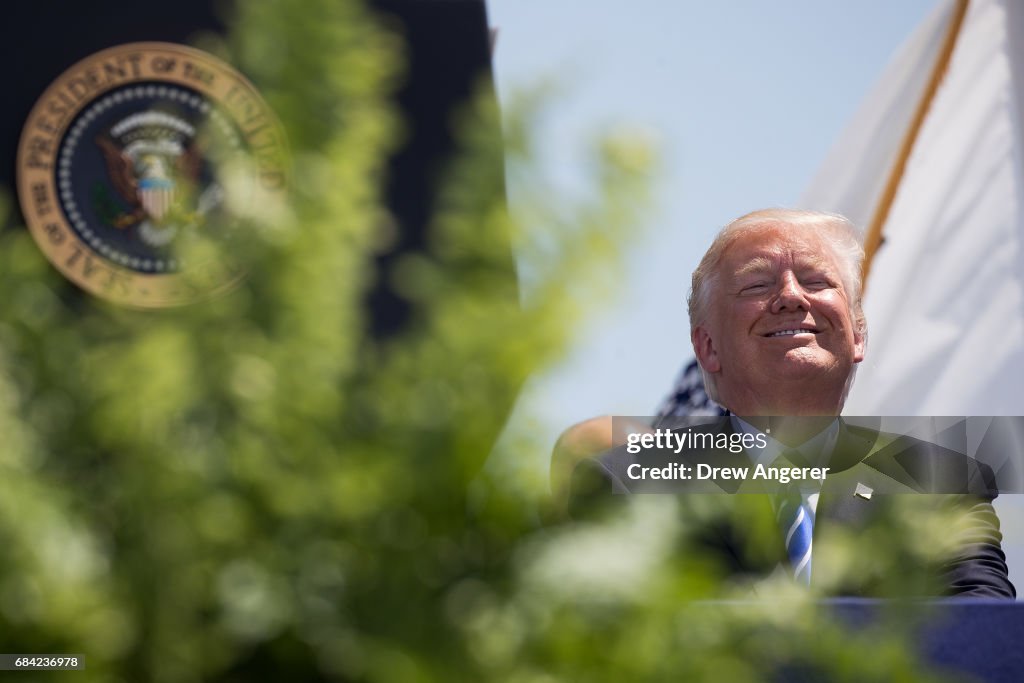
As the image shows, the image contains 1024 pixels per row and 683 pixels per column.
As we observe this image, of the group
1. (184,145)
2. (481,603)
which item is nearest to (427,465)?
(481,603)

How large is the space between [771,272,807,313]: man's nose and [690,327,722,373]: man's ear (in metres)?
0.11

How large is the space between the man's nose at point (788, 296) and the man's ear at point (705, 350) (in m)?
0.11

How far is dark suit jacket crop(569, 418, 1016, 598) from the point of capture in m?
0.29

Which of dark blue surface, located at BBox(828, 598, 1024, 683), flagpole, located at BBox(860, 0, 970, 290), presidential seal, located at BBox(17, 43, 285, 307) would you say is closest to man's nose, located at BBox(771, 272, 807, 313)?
dark blue surface, located at BBox(828, 598, 1024, 683)

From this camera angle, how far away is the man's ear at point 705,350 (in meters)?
1.74

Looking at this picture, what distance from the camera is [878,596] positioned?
0.29 metres

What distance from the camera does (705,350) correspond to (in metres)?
1.77

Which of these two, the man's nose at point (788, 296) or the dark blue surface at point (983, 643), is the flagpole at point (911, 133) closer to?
the man's nose at point (788, 296)

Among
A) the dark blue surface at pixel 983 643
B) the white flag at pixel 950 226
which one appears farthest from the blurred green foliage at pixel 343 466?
the white flag at pixel 950 226

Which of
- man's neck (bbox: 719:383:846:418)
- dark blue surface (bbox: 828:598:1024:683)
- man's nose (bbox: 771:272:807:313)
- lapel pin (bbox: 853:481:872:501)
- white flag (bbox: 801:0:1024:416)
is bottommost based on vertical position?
dark blue surface (bbox: 828:598:1024:683)

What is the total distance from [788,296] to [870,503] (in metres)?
1.26

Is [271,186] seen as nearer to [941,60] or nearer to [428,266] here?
[428,266]

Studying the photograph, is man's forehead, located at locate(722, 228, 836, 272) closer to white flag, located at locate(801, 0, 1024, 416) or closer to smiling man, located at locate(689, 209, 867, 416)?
smiling man, located at locate(689, 209, 867, 416)

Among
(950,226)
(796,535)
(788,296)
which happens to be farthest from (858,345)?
(950,226)
